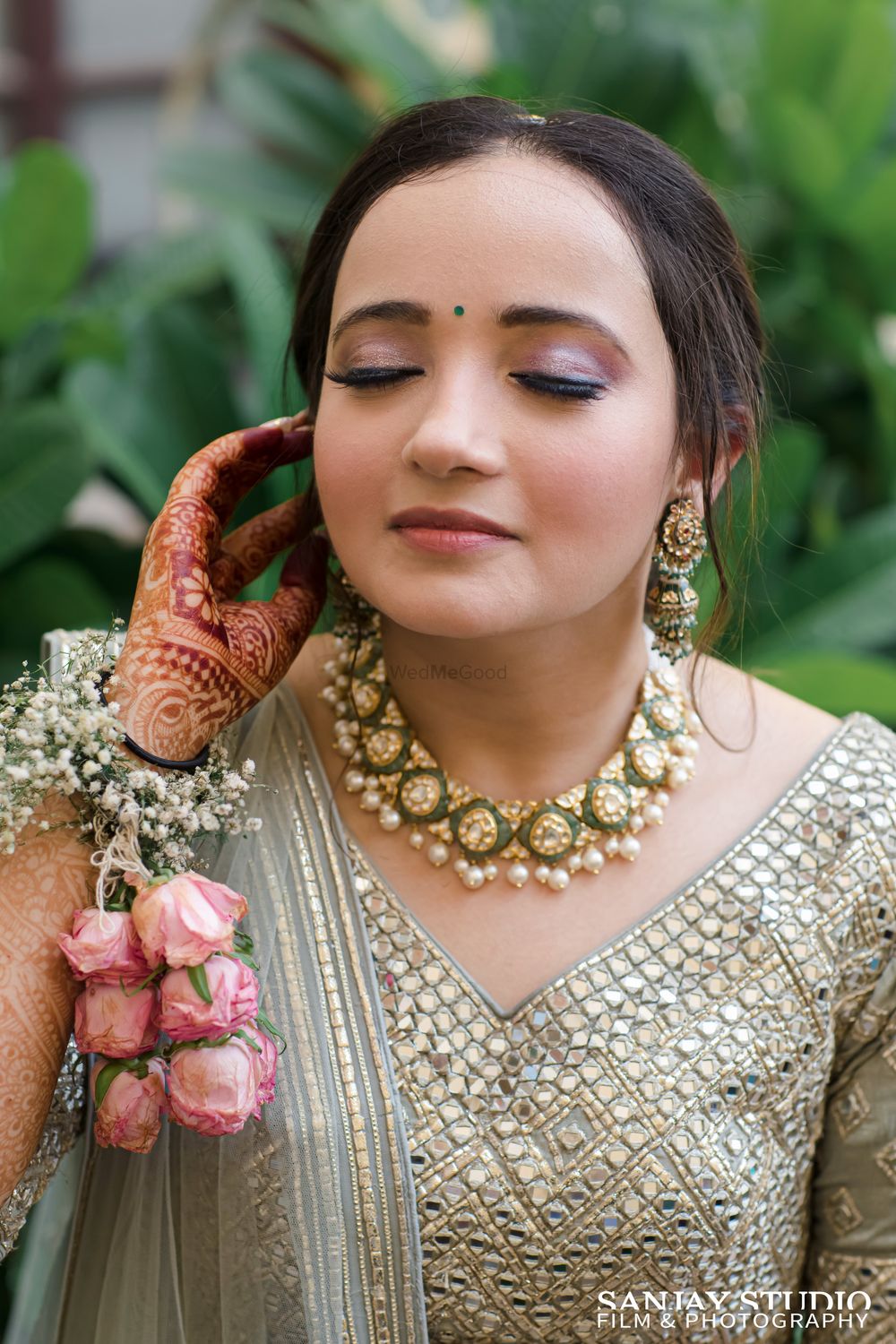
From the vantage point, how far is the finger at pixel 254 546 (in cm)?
122

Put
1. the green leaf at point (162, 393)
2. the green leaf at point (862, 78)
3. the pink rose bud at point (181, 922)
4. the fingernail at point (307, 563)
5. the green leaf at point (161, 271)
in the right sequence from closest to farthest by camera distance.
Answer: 1. the pink rose bud at point (181, 922)
2. the fingernail at point (307, 563)
3. the green leaf at point (162, 393)
4. the green leaf at point (862, 78)
5. the green leaf at point (161, 271)

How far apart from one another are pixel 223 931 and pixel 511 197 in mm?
591

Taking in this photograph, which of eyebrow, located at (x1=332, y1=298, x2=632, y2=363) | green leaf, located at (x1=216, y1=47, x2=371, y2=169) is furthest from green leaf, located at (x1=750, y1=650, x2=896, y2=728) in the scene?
green leaf, located at (x1=216, y1=47, x2=371, y2=169)

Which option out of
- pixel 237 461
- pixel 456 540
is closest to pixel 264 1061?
pixel 456 540

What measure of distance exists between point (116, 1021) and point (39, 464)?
48.6 inches

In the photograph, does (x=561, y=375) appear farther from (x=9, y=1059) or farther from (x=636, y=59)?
(x=636, y=59)

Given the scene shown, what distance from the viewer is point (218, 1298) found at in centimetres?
109

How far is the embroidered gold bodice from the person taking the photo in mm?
1087

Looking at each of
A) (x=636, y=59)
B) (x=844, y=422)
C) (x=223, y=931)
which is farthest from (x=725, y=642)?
(x=636, y=59)

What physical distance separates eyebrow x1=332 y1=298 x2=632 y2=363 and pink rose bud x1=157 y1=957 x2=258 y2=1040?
0.50 metres

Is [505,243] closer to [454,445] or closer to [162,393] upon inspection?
[454,445]

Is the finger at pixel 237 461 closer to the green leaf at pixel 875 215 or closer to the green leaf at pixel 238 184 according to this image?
the green leaf at pixel 875 215

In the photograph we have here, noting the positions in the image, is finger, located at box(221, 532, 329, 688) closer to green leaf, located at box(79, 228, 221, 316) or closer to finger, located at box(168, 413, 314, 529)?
finger, located at box(168, 413, 314, 529)

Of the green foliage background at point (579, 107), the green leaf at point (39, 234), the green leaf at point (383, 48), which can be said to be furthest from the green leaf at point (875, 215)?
the green leaf at point (39, 234)
